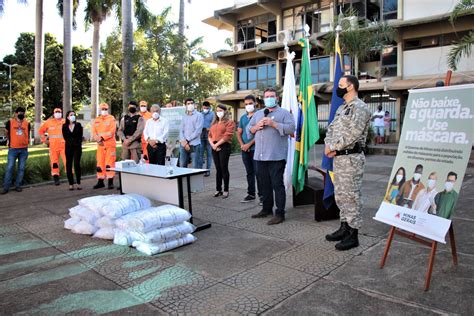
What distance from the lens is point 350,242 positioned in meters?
4.36

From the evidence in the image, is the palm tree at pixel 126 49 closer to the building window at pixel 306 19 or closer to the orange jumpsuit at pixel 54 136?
the orange jumpsuit at pixel 54 136

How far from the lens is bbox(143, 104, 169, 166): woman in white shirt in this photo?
8.23 metres

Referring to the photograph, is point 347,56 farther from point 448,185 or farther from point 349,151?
point 448,185

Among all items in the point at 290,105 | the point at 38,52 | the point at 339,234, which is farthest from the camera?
the point at 38,52

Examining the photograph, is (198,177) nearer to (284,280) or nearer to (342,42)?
(284,280)

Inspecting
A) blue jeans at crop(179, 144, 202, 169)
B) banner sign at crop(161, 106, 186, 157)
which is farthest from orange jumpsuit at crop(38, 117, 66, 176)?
blue jeans at crop(179, 144, 202, 169)

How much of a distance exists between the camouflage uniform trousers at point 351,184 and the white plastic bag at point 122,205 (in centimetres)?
257

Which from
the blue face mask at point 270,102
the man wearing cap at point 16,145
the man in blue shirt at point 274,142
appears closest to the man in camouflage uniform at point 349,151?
the man in blue shirt at point 274,142

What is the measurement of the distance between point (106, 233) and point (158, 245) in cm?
94

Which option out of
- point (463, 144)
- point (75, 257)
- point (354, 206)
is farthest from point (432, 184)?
point (75, 257)

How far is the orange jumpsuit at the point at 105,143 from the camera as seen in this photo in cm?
865

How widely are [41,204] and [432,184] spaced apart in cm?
669

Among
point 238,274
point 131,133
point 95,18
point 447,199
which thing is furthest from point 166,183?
point 95,18

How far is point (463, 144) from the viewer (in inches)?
131
